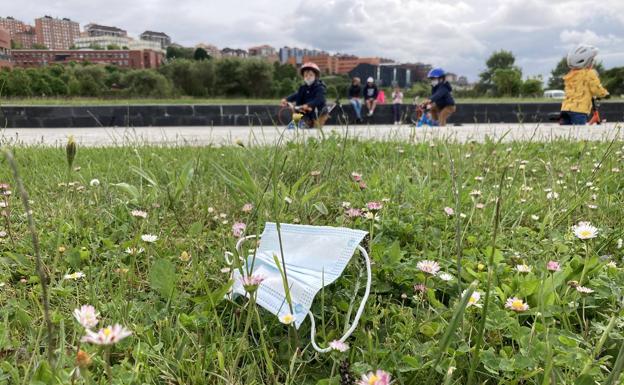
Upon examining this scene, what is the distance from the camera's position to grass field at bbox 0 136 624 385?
34.5 inches

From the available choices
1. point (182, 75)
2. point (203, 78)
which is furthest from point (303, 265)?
point (203, 78)

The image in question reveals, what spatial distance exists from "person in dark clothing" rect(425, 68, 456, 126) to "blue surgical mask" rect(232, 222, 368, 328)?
21.2 ft

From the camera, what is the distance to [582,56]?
238 inches

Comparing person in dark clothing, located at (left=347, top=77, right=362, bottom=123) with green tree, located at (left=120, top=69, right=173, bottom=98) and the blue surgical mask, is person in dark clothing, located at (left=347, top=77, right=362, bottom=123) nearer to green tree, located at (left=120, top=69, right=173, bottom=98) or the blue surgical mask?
the blue surgical mask

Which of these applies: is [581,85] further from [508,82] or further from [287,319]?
[508,82]

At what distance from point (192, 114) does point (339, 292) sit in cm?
1005

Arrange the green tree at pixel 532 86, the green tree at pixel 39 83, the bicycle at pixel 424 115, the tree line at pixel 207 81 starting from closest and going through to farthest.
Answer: the bicycle at pixel 424 115, the green tree at pixel 39 83, the tree line at pixel 207 81, the green tree at pixel 532 86

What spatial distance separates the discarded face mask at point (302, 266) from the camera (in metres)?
1.01

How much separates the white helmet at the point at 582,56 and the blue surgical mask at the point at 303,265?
6.17 m

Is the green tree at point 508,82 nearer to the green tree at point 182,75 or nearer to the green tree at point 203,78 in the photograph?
the green tree at point 203,78

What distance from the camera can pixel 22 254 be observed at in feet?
4.65

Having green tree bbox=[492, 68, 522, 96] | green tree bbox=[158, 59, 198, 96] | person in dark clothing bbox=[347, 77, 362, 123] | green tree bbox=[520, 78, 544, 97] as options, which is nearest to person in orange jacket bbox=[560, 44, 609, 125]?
person in dark clothing bbox=[347, 77, 362, 123]

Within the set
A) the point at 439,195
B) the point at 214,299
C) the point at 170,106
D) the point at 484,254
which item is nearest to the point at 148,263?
the point at 214,299

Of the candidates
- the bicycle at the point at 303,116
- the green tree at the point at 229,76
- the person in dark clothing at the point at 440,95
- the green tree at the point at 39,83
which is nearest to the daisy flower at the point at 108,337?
the bicycle at the point at 303,116
